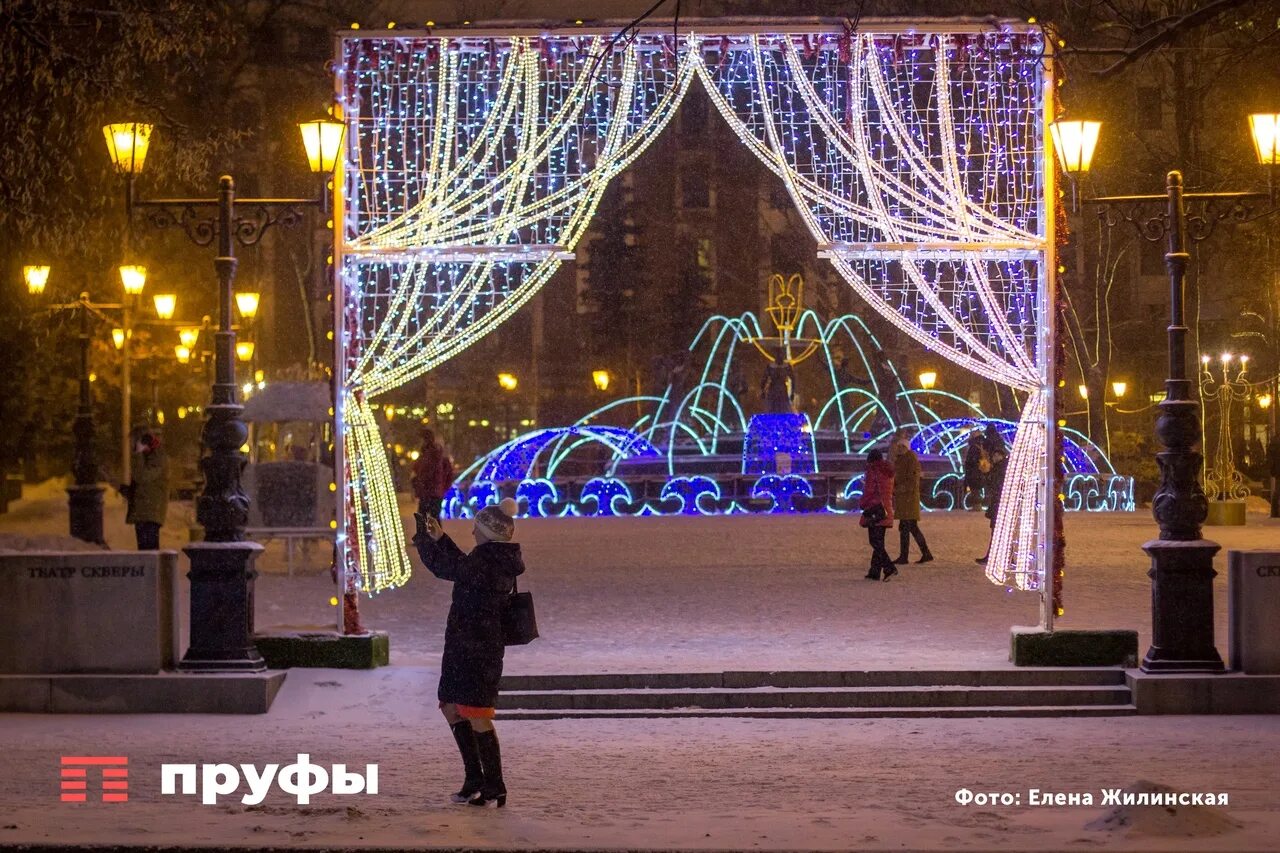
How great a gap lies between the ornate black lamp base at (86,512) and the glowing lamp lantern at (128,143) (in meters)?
12.0

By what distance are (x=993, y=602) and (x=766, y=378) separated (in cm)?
2191

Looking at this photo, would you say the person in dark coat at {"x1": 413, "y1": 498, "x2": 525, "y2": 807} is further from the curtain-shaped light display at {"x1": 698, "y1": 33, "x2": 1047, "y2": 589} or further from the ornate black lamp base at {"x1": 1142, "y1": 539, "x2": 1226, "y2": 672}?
the curtain-shaped light display at {"x1": 698, "y1": 33, "x2": 1047, "y2": 589}

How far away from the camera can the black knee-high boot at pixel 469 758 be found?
9000 millimetres

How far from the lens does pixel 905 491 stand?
21312mm

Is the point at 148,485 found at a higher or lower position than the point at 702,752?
higher

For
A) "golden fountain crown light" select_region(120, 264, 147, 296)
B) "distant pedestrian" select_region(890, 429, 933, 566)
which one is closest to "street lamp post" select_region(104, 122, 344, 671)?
"distant pedestrian" select_region(890, 429, 933, 566)

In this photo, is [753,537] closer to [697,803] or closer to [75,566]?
[75,566]

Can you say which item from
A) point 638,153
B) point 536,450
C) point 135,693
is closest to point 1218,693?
point 638,153

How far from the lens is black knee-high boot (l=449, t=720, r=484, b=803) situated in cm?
900

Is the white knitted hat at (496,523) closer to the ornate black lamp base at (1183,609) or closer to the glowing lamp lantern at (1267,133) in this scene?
the ornate black lamp base at (1183,609)

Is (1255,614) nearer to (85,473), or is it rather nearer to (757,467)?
(85,473)

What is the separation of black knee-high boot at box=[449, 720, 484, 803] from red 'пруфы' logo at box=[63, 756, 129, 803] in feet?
5.87

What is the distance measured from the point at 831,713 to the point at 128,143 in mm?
6595

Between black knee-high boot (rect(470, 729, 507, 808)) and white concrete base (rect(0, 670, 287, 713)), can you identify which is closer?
black knee-high boot (rect(470, 729, 507, 808))
